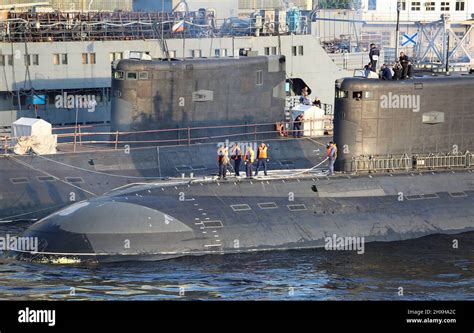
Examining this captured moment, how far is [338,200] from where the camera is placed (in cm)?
3159

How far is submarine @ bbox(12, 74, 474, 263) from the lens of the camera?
2864 cm

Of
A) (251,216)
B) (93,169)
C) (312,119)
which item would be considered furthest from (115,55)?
(251,216)

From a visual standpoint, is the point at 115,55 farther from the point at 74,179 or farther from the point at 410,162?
the point at 410,162

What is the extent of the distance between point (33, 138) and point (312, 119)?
11556 millimetres

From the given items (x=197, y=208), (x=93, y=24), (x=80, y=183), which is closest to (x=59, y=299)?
(x=197, y=208)

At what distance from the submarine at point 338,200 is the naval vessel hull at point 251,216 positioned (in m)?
0.03

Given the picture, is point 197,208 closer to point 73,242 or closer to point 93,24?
point 73,242

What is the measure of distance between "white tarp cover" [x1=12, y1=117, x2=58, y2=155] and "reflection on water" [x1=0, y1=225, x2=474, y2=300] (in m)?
9.71

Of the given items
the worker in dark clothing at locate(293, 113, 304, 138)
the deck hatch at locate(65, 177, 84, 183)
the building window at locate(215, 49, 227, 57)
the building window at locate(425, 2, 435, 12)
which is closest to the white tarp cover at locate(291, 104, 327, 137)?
the worker in dark clothing at locate(293, 113, 304, 138)

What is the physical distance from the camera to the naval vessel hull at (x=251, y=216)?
2839cm

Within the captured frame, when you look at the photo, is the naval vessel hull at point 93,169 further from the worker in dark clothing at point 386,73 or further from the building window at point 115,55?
the building window at point 115,55

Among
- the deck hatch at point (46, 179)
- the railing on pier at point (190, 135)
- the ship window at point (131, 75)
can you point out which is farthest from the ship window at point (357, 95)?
the deck hatch at point (46, 179)

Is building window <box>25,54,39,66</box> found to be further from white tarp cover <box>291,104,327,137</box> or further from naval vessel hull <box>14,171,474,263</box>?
naval vessel hull <box>14,171,474,263</box>

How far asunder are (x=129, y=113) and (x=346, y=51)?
79.2 ft
